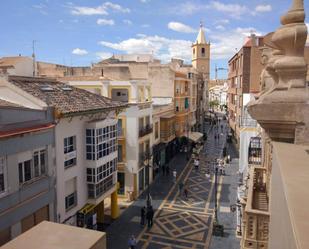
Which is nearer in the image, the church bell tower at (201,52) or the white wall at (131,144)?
the white wall at (131,144)

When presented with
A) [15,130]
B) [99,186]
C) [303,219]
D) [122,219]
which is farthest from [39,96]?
[303,219]

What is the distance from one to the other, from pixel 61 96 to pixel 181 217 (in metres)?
11.9

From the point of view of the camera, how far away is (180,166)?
127 ft

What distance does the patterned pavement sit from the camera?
19.6 metres

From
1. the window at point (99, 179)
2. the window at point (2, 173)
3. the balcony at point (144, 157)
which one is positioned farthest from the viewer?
the balcony at point (144, 157)

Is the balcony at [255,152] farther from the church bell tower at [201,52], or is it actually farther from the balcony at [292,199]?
the church bell tower at [201,52]

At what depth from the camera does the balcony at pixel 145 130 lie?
1111 inches

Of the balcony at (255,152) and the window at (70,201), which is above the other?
the balcony at (255,152)

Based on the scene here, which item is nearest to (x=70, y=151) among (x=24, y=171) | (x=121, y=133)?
(x=24, y=171)

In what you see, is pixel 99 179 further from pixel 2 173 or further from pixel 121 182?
pixel 121 182

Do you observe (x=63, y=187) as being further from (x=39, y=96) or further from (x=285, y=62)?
(x=285, y=62)

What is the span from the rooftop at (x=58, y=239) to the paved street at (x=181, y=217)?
54.7ft

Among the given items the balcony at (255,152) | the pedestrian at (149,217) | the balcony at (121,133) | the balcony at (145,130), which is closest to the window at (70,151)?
the pedestrian at (149,217)

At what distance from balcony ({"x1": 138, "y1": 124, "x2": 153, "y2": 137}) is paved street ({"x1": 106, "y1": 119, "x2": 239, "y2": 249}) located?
17.0 ft
